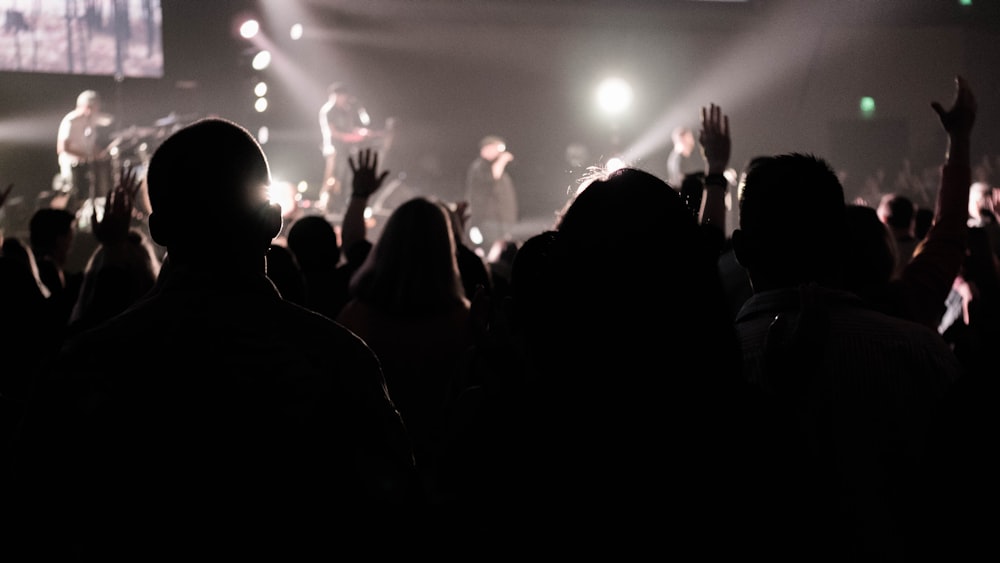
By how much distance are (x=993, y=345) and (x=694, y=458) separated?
53cm

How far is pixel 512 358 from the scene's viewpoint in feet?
4.55

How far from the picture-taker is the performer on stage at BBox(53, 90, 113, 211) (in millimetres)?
12727

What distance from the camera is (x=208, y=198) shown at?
1.64 m

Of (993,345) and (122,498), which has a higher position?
(993,345)

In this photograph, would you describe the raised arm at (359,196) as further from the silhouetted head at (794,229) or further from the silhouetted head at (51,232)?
the silhouetted head at (794,229)

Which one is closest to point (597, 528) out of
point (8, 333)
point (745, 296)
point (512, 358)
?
point (512, 358)

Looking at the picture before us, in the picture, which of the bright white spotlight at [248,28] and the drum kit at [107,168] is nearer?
the drum kit at [107,168]

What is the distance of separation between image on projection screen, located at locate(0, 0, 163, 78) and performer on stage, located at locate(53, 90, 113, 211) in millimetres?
1492

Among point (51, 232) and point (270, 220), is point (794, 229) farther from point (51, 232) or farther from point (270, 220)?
point (51, 232)

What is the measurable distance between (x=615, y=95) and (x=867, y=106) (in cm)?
490

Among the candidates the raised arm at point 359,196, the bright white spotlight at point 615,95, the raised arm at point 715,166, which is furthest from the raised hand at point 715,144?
the bright white spotlight at point 615,95

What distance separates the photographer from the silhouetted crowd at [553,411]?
1.30m

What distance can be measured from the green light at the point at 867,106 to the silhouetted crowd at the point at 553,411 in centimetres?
1771

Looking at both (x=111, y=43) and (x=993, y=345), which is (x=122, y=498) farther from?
(x=111, y=43)
